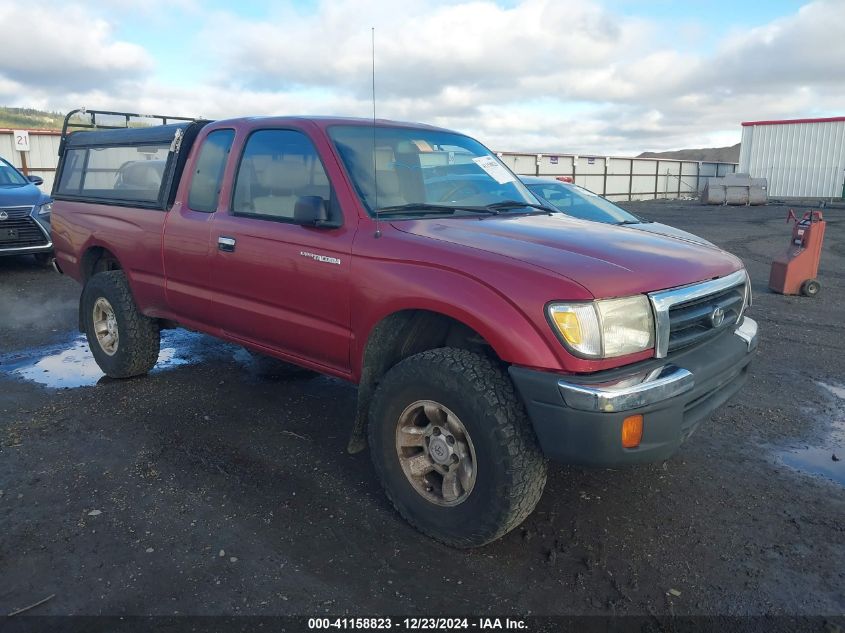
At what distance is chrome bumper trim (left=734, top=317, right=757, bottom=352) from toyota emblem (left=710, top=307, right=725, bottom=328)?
0.97ft

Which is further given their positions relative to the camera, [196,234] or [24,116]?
[24,116]

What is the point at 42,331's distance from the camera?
7.09 m

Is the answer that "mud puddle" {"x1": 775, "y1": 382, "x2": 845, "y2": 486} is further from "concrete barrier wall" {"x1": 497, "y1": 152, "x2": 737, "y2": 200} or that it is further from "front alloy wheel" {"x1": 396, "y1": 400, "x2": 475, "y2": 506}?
"concrete barrier wall" {"x1": 497, "y1": 152, "x2": 737, "y2": 200}

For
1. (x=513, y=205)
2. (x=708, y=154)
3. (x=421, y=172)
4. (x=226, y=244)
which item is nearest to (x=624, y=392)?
(x=513, y=205)

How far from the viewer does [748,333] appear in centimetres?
350

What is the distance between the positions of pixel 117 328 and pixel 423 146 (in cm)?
290

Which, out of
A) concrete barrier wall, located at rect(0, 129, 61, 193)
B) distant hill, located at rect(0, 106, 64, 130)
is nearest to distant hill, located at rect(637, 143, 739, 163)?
distant hill, located at rect(0, 106, 64, 130)

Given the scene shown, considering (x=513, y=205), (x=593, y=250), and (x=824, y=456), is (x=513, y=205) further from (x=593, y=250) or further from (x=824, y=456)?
(x=824, y=456)

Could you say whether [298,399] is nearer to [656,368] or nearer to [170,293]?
[170,293]

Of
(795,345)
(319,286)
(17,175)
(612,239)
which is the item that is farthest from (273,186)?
(17,175)

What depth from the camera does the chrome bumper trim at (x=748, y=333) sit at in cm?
342

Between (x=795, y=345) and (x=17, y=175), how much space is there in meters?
11.9

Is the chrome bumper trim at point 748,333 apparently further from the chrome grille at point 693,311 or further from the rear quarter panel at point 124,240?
the rear quarter panel at point 124,240

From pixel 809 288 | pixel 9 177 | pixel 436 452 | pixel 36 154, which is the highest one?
pixel 36 154
